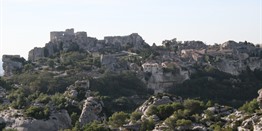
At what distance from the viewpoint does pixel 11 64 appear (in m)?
142

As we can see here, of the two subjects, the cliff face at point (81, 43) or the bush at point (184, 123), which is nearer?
the bush at point (184, 123)

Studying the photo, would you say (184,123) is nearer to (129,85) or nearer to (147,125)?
(147,125)

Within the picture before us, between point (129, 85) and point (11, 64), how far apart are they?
34.4 metres

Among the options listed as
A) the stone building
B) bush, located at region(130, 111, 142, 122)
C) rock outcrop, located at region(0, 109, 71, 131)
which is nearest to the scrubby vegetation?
the stone building

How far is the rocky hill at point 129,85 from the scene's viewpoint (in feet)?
222

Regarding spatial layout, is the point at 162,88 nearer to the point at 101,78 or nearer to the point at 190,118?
the point at 101,78

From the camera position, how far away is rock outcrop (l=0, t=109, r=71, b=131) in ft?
236

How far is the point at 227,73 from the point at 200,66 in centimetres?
718

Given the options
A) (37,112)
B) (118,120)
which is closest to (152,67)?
(37,112)

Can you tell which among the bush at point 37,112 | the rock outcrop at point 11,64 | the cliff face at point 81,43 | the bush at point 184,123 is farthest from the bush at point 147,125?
the cliff face at point 81,43

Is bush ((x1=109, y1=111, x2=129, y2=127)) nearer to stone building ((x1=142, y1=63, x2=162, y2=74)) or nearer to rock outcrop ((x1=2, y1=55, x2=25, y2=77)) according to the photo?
stone building ((x1=142, y1=63, x2=162, y2=74))

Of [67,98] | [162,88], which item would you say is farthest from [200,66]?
[67,98]

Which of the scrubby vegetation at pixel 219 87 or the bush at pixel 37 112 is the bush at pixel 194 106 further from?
the scrubby vegetation at pixel 219 87

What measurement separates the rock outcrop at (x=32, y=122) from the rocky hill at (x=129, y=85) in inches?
5.1
